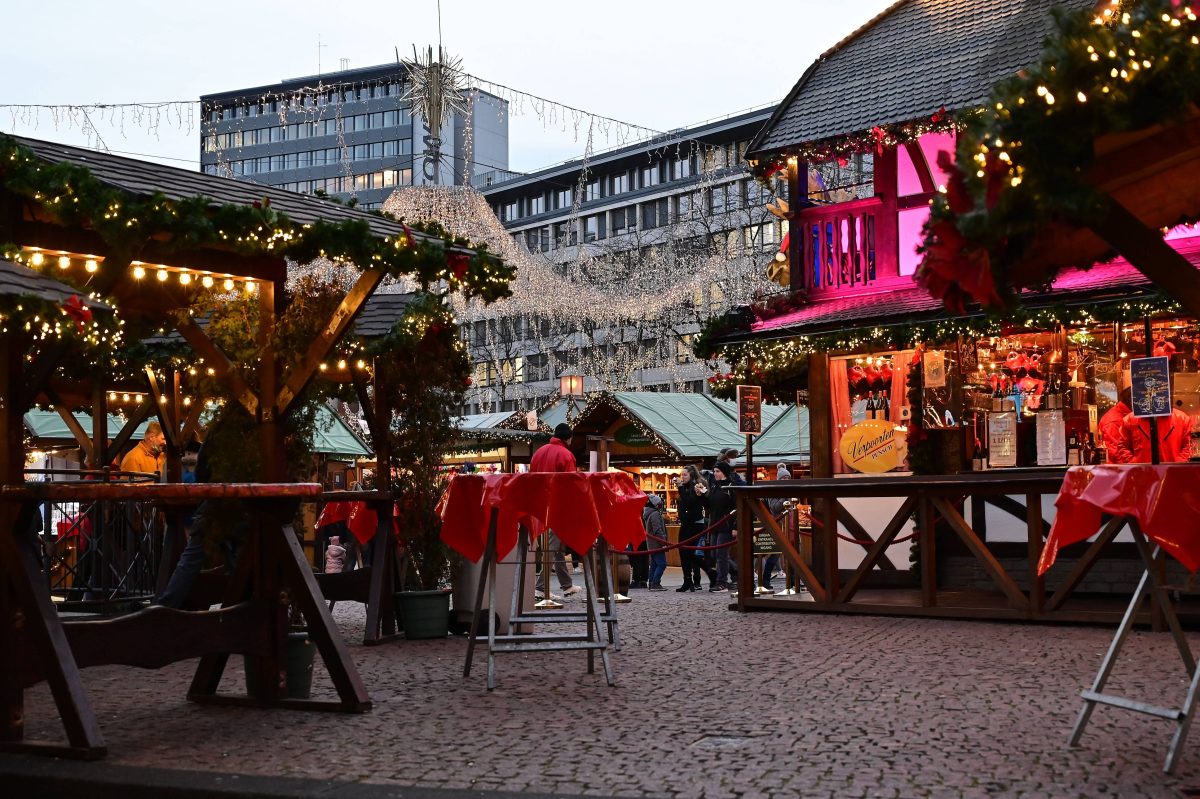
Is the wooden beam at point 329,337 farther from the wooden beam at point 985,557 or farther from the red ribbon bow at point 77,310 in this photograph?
the wooden beam at point 985,557

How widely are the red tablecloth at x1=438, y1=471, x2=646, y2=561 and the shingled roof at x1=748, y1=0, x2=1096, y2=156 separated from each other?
7093mm

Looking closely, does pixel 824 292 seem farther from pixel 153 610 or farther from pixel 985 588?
pixel 153 610

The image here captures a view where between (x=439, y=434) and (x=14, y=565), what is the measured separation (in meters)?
5.92

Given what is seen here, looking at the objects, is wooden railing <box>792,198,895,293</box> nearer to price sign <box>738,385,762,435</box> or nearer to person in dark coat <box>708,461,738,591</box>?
price sign <box>738,385,762,435</box>

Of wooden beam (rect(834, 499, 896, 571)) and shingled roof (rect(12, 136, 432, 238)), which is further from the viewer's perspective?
wooden beam (rect(834, 499, 896, 571))

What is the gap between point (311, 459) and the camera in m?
10.8

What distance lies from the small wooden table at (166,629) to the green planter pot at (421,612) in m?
3.53

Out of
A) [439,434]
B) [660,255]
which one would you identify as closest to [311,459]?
[439,434]

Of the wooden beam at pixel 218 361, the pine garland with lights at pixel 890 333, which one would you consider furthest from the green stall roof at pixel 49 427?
the wooden beam at pixel 218 361

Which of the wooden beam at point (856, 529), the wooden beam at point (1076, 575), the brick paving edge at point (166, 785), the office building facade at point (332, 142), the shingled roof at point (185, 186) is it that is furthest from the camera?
the office building facade at point (332, 142)

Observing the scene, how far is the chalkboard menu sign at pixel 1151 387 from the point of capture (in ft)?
34.0

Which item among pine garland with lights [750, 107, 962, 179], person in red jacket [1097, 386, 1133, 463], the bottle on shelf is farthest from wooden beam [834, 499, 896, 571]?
pine garland with lights [750, 107, 962, 179]

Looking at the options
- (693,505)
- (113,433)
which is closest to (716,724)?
(693,505)

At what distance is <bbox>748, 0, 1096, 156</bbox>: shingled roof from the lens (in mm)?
14453
